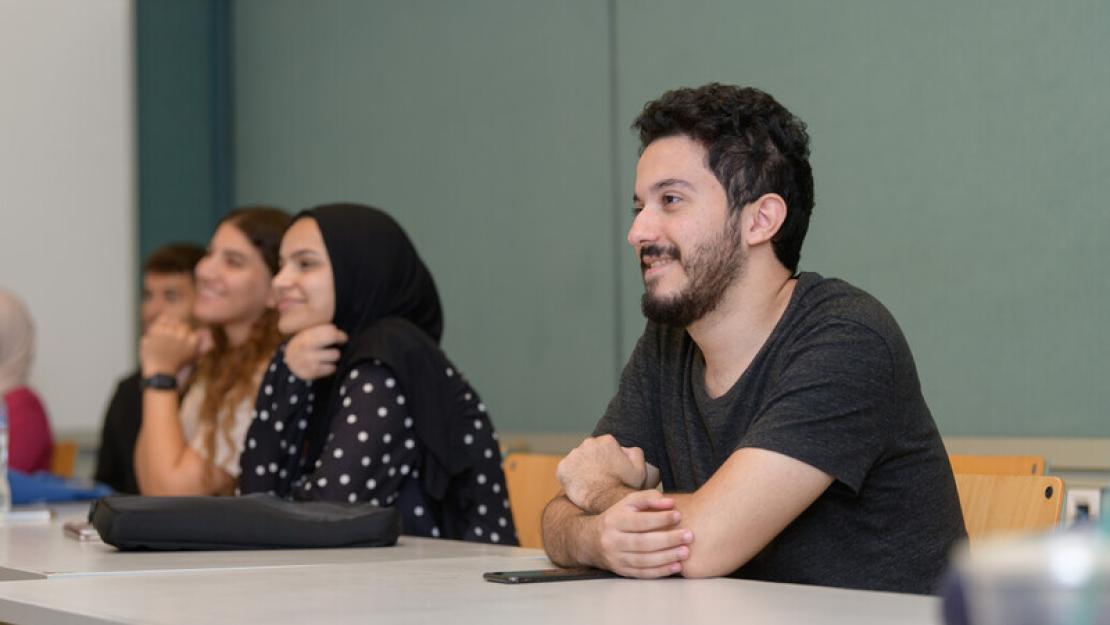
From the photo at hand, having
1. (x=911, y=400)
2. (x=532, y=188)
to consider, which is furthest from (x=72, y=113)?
(x=911, y=400)

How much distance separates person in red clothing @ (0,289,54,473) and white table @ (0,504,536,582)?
1885 mm

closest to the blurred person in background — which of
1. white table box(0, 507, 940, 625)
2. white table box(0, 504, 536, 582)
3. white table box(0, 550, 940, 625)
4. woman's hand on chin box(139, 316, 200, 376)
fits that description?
woman's hand on chin box(139, 316, 200, 376)

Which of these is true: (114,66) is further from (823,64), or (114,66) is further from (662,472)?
(662,472)

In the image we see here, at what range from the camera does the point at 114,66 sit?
5.23 metres

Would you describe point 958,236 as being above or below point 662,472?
above

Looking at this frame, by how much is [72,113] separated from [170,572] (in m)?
3.76

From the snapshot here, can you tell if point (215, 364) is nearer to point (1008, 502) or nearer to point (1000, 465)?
point (1000, 465)

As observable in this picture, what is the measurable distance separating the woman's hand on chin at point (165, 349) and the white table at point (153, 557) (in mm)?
1235

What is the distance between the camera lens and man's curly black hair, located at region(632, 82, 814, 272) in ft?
6.82

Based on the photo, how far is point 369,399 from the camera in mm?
2625

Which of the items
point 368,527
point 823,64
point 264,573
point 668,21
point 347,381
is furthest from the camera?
point 668,21

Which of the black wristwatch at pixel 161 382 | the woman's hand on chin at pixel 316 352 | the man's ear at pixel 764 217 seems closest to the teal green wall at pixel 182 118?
the black wristwatch at pixel 161 382

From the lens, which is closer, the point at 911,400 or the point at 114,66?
the point at 911,400

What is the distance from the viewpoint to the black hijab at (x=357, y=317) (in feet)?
9.21
